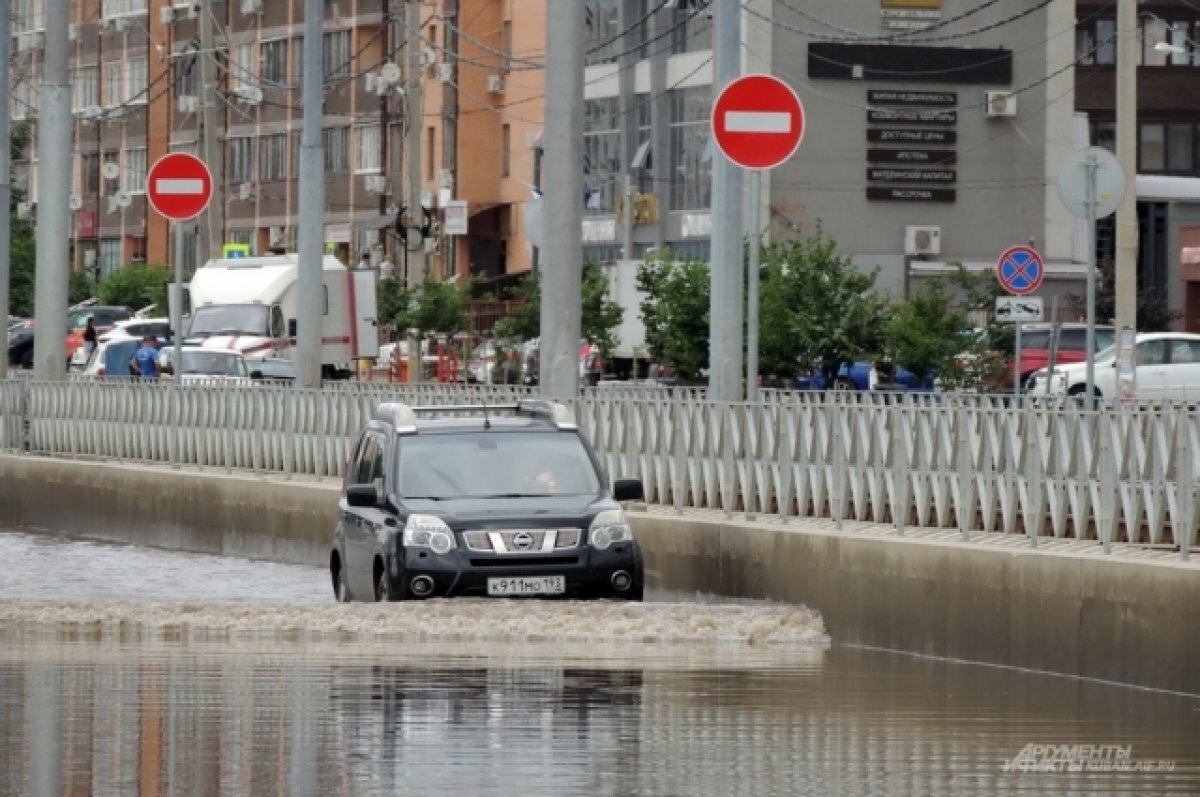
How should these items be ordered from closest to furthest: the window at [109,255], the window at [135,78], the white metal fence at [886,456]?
the white metal fence at [886,456], the window at [135,78], the window at [109,255]

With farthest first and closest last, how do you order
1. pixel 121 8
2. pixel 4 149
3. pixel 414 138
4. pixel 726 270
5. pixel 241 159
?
pixel 121 8, pixel 241 159, pixel 414 138, pixel 4 149, pixel 726 270

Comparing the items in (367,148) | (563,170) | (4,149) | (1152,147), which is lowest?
(563,170)

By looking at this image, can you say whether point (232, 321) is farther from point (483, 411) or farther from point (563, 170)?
point (483, 411)

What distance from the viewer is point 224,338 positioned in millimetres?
56250

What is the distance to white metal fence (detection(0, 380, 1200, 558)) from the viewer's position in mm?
16984

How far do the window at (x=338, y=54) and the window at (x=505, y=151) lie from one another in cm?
577

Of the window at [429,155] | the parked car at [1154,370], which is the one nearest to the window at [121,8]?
the window at [429,155]

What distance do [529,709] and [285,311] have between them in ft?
147

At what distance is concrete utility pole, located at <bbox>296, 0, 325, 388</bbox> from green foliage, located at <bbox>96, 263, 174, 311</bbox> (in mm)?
57072

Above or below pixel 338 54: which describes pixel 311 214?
below

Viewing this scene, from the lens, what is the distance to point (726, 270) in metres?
23.8

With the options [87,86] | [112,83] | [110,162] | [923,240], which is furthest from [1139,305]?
[87,86]

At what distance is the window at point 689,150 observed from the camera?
74062 mm

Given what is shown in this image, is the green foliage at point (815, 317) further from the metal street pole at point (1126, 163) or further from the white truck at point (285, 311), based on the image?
the white truck at point (285, 311)
